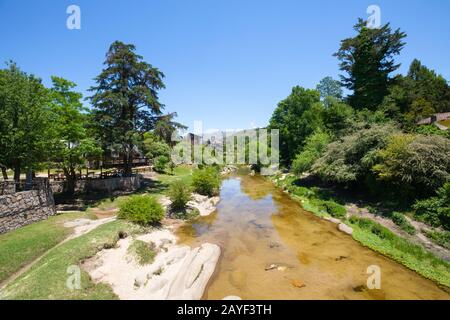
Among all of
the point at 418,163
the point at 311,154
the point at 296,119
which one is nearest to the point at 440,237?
the point at 418,163

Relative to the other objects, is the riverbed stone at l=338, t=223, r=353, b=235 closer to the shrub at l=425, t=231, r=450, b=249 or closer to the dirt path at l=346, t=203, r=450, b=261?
the dirt path at l=346, t=203, r=450, b=261

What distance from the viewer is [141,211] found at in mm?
16531

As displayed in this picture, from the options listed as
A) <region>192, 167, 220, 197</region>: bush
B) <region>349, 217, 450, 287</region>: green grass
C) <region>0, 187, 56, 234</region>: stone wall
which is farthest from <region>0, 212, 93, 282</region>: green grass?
<region>349, 217, 450, 287</region>: green grass

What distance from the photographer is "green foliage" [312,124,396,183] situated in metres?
20.6

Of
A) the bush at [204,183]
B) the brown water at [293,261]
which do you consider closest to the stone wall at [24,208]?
the brown water at [293,261]

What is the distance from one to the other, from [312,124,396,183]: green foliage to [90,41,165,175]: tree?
20248mm

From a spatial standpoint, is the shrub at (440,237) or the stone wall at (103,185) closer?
the shrub at (440,237)

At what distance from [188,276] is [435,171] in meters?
17.1

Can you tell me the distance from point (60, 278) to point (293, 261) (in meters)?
10.5

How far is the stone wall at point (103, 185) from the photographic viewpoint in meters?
25.0

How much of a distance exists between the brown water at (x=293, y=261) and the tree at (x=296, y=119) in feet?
80.8

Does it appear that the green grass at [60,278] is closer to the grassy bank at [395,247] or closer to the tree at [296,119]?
the grassy bank at [395,247]

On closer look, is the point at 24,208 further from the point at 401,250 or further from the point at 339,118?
the point at 339,118
